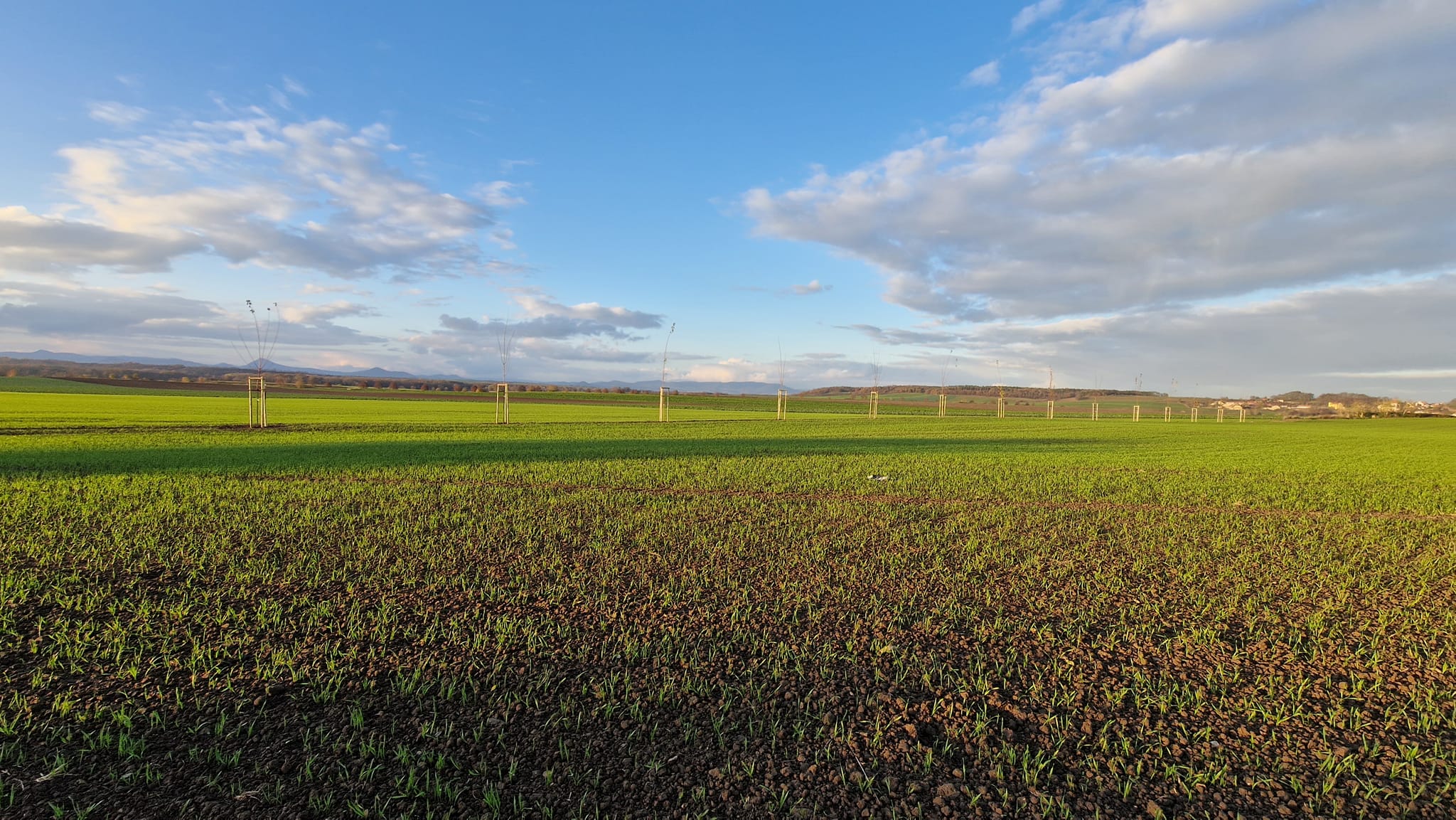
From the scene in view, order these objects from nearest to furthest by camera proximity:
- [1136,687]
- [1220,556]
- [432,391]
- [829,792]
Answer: [829,792] → [1136,687] → [1220,556] → [432,391]

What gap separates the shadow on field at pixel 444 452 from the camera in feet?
46.6

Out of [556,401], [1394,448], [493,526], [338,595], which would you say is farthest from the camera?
[556,401]

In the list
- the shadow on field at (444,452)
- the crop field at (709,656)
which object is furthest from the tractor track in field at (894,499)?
the shadow on field at (444,452)

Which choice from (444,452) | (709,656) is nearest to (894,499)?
(709,656)

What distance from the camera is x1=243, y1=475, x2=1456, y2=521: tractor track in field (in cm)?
1139

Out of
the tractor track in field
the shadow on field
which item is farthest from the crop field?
the shadow on field

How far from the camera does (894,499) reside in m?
12.1

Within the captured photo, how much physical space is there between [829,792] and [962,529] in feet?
23.0

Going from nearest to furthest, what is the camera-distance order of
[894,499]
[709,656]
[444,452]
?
1. [709,656]
2. [894,499]
3. [444,452]

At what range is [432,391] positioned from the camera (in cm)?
9094

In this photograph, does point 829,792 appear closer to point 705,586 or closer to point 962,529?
point 705,586

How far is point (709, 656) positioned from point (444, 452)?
16.3 m

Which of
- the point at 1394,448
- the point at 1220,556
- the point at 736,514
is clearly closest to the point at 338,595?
the point at 736,514

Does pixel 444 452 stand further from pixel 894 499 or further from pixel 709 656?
pixel 709 656
